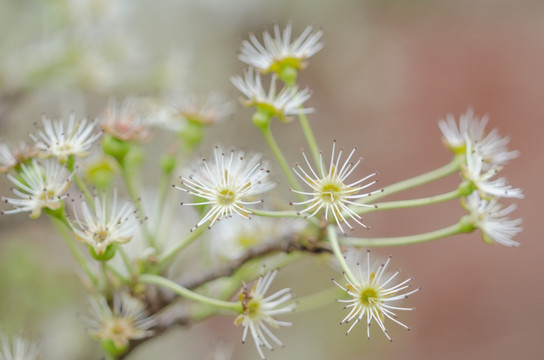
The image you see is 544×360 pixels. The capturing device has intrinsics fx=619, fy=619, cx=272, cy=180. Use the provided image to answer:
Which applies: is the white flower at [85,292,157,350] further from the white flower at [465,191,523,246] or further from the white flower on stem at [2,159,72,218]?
the white flower at [465,191,523,246]

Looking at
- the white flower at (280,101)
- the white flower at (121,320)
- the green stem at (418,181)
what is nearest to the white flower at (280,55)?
the white flower at (280,101)

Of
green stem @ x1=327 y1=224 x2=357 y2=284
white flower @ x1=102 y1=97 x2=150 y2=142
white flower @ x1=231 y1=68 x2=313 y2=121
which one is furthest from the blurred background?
green stem @ x1=327 y1=224 x2=357 y2=284

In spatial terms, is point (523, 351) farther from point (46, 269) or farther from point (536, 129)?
point (46, 269)

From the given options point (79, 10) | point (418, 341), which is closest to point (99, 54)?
point (79, 10)

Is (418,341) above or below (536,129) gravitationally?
below

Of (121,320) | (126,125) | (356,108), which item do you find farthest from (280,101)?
(356,108)

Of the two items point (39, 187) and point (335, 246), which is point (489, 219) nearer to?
point (335, 246)
